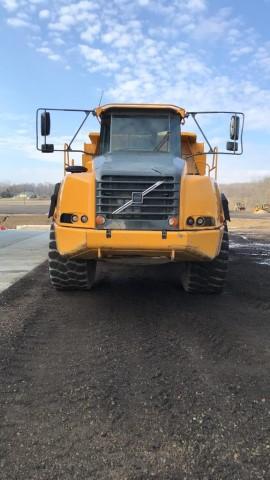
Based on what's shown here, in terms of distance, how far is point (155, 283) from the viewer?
29.7 ft

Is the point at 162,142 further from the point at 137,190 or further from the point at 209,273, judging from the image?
the point at 209,273

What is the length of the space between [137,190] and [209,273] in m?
1.96

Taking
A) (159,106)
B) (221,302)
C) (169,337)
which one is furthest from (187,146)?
(169,337)

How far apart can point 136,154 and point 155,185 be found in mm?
1092

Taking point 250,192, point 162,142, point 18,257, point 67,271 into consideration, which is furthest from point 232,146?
point 250,192

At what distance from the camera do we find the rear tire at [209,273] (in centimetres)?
735

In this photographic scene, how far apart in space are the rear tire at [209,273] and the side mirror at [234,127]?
60.2 inches

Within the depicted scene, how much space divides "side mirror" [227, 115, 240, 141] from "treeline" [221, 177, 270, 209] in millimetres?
100230

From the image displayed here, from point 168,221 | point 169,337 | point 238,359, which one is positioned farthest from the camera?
point 168,221

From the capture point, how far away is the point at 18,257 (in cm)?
1288

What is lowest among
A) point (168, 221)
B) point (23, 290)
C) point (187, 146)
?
point (23, 290)

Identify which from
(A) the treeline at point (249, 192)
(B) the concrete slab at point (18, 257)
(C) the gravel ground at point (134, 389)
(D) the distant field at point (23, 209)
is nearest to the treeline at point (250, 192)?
(A) the treeline at point (249, 192)

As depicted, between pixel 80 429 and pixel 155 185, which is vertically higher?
pixel 155 185

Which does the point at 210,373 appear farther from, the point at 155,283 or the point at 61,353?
the point at 155,283
